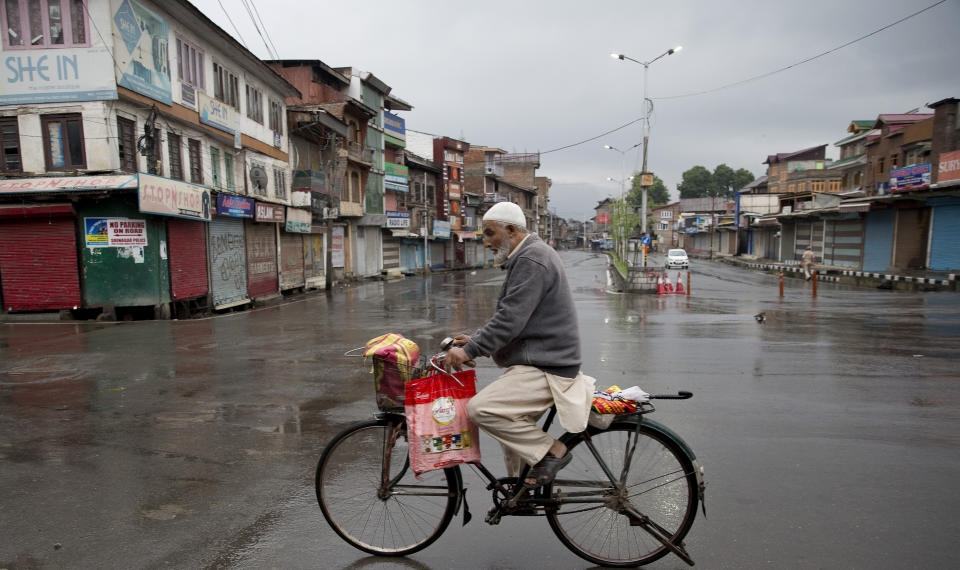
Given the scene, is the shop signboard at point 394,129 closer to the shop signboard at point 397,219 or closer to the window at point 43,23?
the shop signboard at point 397,219

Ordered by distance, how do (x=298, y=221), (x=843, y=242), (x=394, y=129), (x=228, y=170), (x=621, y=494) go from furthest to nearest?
(x=394, y=129), (x=843, y=242), (x=298, y=221), (x=228, y=170), (x=621, y=494)

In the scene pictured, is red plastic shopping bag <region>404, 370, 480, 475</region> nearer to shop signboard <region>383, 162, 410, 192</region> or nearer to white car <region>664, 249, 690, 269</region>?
shop signboard <region>383, 162, 410, 192</region>

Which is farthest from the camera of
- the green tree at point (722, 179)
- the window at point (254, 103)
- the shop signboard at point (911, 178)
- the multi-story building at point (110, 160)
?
the green tree at point (722, 179)

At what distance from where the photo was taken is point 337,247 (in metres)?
33.4

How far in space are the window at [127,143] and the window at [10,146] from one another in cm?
242

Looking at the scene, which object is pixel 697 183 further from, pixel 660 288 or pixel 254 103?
pixel 254 103

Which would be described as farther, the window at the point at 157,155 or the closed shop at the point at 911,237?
the closed shop at the point at 911,237

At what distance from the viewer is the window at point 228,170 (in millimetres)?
20344

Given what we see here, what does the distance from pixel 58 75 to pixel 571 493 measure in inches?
654

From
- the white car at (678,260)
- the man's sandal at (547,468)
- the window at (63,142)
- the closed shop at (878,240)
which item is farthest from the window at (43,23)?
the white car at (678,260)

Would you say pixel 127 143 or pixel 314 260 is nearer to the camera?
pixel 127 143

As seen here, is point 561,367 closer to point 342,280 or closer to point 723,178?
point 342,280

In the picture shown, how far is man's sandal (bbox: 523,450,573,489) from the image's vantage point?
3170 millimetres

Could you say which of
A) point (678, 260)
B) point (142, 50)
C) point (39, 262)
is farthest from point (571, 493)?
point (678, 260)
